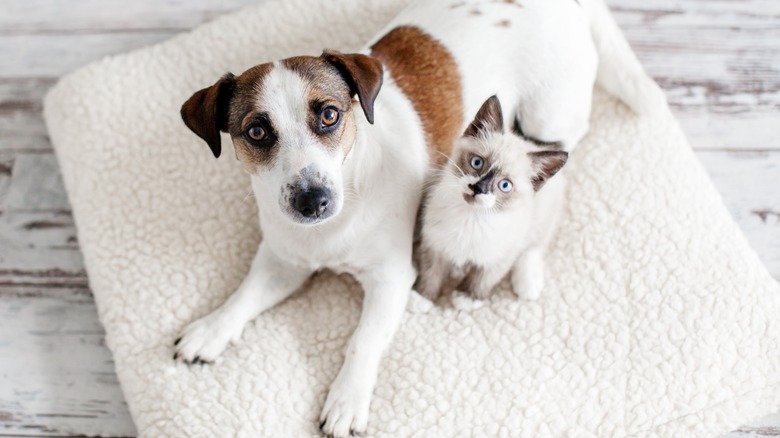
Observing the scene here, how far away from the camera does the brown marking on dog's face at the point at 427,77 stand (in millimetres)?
2424

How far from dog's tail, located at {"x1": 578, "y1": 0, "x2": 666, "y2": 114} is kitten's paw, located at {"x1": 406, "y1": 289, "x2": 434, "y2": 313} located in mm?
1142

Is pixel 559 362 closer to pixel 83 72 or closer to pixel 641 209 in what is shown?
pixel 641 209

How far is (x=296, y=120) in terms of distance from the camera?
200 cm

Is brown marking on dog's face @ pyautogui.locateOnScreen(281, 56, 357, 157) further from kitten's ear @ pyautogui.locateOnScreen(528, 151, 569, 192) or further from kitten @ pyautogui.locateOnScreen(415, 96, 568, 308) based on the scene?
kitten's ear @ pyautogui.locateOnScreen(528, 151, 569, 192)

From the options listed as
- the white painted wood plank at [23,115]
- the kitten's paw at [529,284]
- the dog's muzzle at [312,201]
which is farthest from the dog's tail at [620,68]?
the white painted wood plank at [23,115]

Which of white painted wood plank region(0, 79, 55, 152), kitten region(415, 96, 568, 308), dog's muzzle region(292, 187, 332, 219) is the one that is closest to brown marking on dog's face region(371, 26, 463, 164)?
kitten region(415, 96, 568, 308)

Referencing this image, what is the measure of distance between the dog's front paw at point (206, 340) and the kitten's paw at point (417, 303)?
0.60 meters

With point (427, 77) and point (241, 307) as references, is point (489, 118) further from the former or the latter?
point (241, 307)

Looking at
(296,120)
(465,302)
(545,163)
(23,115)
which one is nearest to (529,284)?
(465,302)

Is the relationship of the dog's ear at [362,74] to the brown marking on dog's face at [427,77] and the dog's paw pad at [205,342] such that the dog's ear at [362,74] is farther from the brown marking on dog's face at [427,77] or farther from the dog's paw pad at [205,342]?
the dog's paw pad at [205,342]

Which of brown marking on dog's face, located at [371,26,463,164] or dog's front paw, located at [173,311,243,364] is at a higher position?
brown marking on dog's face, located at [371,26,463,164]

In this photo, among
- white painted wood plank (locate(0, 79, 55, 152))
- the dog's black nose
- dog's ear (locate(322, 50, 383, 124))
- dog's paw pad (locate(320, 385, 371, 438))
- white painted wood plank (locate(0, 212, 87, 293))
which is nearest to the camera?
the dog's black nose

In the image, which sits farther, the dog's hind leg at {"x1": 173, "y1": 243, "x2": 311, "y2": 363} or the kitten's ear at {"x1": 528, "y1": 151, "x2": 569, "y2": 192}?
the dog's hind leg at {"x1": 173, "y1": 243, "x2": 311, "y2": 363}

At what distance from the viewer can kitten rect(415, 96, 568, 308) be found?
6.97ft
